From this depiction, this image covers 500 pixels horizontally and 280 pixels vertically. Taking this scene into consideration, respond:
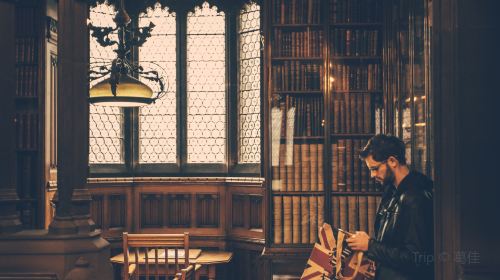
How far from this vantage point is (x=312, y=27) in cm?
574

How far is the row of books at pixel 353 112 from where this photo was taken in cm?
568

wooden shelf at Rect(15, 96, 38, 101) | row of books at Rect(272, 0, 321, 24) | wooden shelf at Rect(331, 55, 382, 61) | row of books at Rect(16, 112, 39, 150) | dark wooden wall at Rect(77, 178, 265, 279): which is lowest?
dark wooden wall at Rect(77, 178, 265, 279)

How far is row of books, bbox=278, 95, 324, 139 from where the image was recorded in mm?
5711

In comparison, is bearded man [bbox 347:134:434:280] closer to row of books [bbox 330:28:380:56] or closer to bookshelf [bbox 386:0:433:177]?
bookshelf [bbox 386:0:433:177]

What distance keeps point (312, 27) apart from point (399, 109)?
3.56 feet

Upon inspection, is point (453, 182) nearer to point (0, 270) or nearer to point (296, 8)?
point (0, 270)

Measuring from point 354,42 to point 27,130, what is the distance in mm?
3174

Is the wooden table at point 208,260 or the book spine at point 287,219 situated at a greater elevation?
the book spine at point 287,219

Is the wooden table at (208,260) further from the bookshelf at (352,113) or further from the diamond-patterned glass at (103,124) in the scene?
the bookshelf at (352,113)

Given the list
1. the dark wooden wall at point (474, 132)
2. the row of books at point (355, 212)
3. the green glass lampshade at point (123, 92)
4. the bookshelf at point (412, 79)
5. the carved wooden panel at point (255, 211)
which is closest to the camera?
the dark wooden wall at point (474, 132)

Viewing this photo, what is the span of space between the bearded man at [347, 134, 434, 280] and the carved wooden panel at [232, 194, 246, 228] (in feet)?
13.8

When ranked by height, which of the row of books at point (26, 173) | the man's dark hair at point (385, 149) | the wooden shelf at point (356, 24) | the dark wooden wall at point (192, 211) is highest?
the wooden shelf at point (356, 24)

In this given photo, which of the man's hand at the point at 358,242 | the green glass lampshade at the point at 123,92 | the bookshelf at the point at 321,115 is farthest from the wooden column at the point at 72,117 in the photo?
the bookshelf at the point at 321,115

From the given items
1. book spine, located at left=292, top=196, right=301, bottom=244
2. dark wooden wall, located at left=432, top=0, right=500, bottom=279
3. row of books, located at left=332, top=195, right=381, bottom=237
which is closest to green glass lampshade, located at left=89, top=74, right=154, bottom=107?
book spine, located at left=292, top=196, right=301, bottom=244
